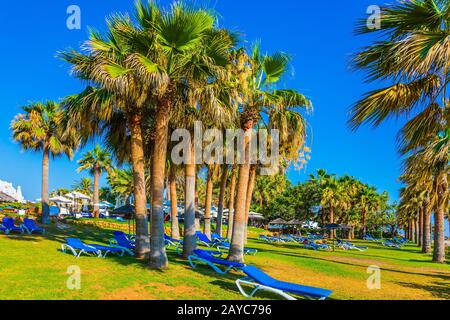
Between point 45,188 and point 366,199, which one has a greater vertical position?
point 45,188

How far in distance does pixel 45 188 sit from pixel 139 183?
16.9 m

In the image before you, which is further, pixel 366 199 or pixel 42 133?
pixel 366 199

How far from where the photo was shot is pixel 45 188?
26.6m

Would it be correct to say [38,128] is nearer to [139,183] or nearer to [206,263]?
[139,183]

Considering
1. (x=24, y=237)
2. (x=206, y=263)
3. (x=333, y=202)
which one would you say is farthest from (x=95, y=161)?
(x=206, y=263)

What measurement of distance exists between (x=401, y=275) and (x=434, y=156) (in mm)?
10999

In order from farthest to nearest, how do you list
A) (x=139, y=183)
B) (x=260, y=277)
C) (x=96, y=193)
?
1. (x=96, y=193)
2. (x=139, y=183)
3. (x=260, y=277)

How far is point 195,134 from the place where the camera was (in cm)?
1361

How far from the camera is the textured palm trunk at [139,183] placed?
13.1 meters

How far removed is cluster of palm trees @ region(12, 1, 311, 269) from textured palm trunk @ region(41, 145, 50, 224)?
1393cm

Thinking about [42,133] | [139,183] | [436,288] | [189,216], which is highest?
[42,133]

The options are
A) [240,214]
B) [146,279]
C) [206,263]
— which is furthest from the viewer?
[240,214]
